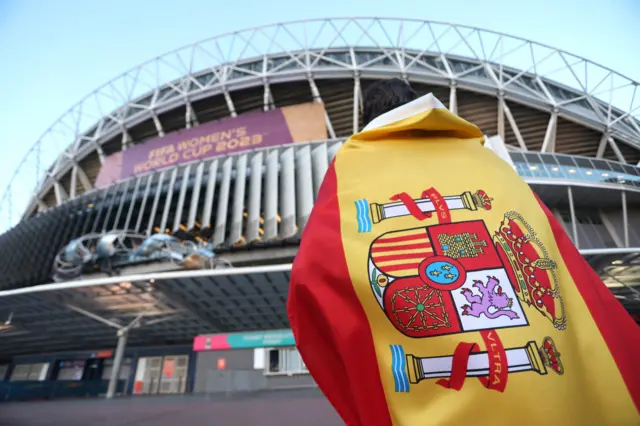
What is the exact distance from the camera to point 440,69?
2850 cm

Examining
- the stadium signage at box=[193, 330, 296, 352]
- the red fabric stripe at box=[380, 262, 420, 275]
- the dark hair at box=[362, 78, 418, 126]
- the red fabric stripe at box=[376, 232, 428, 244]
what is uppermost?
the stadium signage at box=[193, 330, 296, 352]

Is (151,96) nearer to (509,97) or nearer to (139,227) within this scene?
(139,227)

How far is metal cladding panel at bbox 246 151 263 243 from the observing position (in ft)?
61.5

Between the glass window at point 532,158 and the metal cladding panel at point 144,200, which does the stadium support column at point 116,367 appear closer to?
the metal cladding panel at point 144,200

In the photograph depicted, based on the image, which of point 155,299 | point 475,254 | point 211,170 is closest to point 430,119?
point 475,254

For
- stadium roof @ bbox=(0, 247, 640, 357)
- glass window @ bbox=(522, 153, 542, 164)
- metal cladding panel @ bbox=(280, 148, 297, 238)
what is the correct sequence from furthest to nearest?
glass window @ bbox=(522, 153, 542, 164) → metal cladding panel @ bbox=(280, 148, 297, 238) → stadium roof @ bbox=(0, 247, 640, 357)

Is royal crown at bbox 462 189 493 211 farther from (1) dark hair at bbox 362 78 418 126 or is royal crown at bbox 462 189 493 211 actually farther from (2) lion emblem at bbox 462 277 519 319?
(1) dark hair at bbox 362 78 418 126

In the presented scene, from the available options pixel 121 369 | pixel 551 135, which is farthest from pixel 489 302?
pixel 551 135

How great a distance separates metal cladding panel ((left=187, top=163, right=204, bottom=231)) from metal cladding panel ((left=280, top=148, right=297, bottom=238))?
215 inches

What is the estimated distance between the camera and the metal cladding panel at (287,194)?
1842 cm

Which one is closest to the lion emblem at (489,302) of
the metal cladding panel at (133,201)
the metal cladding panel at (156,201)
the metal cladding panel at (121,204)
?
the metal cladding panel at (156,201)

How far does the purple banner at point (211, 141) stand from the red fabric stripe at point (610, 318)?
74.3 feet

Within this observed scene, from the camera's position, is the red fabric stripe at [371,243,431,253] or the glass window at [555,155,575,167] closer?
the red fabric stripe at [371,243,431,253]

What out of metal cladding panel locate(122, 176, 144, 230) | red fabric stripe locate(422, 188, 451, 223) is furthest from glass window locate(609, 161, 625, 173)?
metal cladding panel locate(122, 176, 144, 230)
